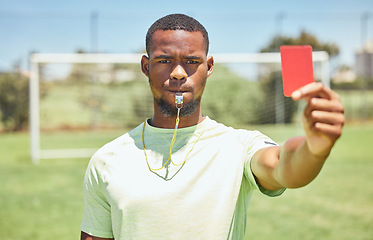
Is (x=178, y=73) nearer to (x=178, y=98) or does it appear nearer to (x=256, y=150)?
(x=178, y=98)

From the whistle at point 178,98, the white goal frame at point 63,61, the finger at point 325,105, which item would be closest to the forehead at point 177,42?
the whistle at point 178,98

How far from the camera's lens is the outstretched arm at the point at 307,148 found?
3.36 ft

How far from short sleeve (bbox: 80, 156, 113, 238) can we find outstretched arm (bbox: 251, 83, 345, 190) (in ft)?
1.97

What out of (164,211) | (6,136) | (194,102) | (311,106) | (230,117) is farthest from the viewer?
(6,136)

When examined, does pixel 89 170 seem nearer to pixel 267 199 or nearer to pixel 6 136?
pixel 267 199

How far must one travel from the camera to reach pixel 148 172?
1562 mm

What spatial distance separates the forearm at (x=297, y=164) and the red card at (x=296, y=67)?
6.5 inches

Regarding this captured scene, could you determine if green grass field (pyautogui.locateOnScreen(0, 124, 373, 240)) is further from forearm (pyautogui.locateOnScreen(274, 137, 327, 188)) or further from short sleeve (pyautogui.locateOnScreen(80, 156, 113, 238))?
forearm (pyautogui.locateOnScreen(274, 137, 327, 188))

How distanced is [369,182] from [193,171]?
6.69m

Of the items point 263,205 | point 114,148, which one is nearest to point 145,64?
point 114,148

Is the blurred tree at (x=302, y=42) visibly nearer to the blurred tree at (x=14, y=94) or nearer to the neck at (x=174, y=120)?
the blurred tree at (x=14, y=94)

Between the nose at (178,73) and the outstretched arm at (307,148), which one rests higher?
the nose at (178,73)

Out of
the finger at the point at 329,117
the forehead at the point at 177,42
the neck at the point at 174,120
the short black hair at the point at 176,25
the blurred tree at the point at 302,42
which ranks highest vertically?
the blurred tree at the point at 302,42

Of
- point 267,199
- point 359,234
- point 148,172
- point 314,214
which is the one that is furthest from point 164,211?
point 267,199
